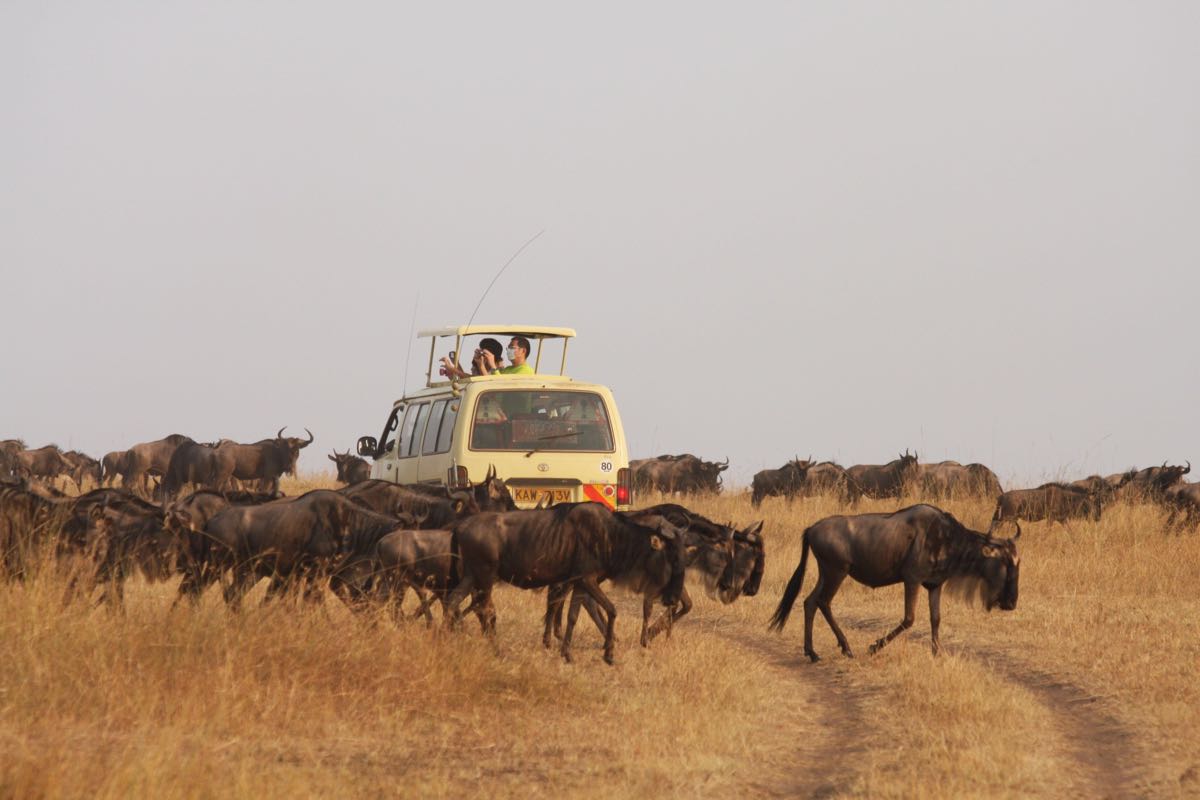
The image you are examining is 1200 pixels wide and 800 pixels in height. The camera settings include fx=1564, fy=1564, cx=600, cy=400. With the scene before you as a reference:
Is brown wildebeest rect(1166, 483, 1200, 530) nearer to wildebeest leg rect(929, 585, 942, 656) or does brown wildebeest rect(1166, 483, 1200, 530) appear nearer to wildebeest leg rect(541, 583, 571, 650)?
wildebeest leg rect(929, 585, 942, 656)

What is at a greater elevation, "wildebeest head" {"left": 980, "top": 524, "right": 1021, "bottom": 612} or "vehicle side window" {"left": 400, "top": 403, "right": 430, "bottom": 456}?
"vehicle side window" {"left": 400, "top": 403, "right": 430, "bottom": 456}

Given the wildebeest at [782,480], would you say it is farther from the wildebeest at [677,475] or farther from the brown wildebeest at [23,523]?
the brown wildebeest at [23,523]

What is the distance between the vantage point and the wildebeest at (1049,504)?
21828 millimetres

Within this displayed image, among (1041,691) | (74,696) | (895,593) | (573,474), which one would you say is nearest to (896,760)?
(1041,691)

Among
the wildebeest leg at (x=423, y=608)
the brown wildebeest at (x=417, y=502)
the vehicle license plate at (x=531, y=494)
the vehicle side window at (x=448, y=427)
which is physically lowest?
the wildebeest leg at (x=423, y=608)

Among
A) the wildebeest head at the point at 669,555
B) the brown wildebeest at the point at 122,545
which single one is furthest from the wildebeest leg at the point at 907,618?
the brown wildebeest at the point at 122,545

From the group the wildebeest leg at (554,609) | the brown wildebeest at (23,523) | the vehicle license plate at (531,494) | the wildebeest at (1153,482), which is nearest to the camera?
the brown wildebeest at (23,523)

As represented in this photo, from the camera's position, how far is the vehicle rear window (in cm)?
1341

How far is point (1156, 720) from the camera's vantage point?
28.9 feet

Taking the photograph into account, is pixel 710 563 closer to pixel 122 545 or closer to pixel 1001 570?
pixel 1001 570

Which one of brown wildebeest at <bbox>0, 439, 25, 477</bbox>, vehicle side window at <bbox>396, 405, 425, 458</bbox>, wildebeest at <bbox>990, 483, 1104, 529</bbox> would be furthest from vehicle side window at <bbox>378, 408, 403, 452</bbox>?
brown wildebeest at <bbox>0, 439, 25, 477</bbox>

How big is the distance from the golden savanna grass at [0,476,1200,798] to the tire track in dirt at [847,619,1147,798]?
24 millimetres

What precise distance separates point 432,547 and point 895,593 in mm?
6713

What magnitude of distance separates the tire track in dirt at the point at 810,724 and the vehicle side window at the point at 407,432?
4.10 meters
